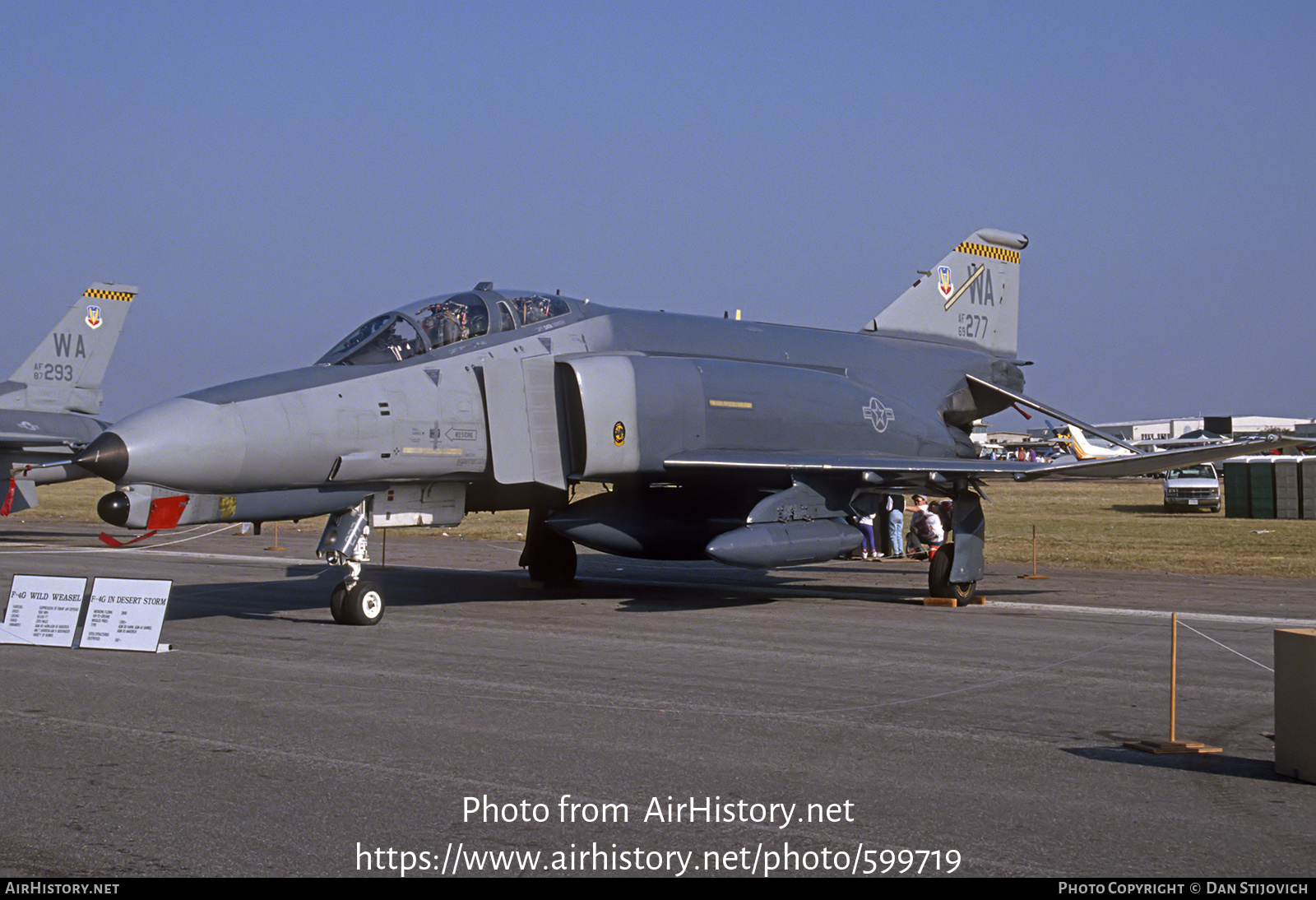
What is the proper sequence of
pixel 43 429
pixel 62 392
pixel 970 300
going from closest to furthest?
pixel 970 300 → pixel 43 429 → pixel 62 392

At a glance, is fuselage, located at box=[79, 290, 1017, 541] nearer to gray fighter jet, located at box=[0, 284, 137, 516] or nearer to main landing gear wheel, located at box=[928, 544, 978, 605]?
main landing gear wheel, located at box=[928, 544, 978, 605]

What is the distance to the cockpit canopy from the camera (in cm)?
1283

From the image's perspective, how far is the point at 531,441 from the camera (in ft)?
43.8

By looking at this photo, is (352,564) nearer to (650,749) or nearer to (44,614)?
(44,614)

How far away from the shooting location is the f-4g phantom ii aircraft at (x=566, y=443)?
37.9 ft

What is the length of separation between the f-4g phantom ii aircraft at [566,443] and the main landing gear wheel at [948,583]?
0.10 feet

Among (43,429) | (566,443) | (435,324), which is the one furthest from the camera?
(43,429)

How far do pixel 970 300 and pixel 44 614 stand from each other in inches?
568

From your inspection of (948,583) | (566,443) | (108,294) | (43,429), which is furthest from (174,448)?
(108,294)

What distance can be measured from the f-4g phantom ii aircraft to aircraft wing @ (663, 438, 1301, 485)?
4cm

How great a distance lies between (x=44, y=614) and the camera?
1076 centimetres

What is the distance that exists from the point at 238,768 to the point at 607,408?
Result: 7854 mm

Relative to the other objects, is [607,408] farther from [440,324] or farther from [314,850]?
[314,850]
